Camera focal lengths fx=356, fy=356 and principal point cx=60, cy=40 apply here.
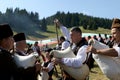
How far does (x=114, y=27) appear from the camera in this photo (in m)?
5.52

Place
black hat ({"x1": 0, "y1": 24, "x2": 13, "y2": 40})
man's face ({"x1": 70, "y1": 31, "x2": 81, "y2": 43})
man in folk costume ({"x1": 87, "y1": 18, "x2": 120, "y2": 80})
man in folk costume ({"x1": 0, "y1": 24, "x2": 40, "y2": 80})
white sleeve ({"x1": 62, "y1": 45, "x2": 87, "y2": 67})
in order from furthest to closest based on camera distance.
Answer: man's face ({"x1": 70, "y1": 31, "x2": 81, "y2": 43}) < white sleeve ({"x1": 62, "y1": 45, "x2": 87, "y2": 67}) < man in folk costume ({"x1": 87, "y1": 18, "x2": 120, "y2": 80}) < black hat ({"x1": 0, "y1": 24, "x2": 13, "y2": 40}) < man in folk costume ({"x1": 0, "y1": 24, "x2": 40, "y2": 80})

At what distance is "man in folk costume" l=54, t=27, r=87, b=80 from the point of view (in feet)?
19.8

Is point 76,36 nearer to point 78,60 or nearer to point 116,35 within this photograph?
point 78,60

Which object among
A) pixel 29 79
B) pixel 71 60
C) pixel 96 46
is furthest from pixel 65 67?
pixel 29 79

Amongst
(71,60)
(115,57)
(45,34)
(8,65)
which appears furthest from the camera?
(45,34)

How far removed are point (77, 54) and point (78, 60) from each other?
260 millimetres

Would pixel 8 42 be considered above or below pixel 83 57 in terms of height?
above

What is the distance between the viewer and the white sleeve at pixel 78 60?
6043mm

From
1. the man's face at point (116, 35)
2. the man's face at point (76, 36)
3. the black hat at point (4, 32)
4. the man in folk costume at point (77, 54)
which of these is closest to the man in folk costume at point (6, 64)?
the black hat at point (4, 32)

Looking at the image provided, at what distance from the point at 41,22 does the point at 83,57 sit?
4861 inches

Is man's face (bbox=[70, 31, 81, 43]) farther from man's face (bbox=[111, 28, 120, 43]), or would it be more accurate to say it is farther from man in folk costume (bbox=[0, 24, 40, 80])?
man in folk costume (bbox=[0, 24, 40, 80])

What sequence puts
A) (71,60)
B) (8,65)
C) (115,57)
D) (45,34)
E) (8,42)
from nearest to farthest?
1. (8,65)
2. (8,42)
3. (115,57)
4. (71,60)
5. (45,34)

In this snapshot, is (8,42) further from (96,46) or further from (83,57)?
(83,57)

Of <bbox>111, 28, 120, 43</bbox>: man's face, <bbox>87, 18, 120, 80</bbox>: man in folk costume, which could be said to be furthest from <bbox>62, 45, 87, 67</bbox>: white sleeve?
<bbox>111, 28, 120, 43</bbox>: man's face
